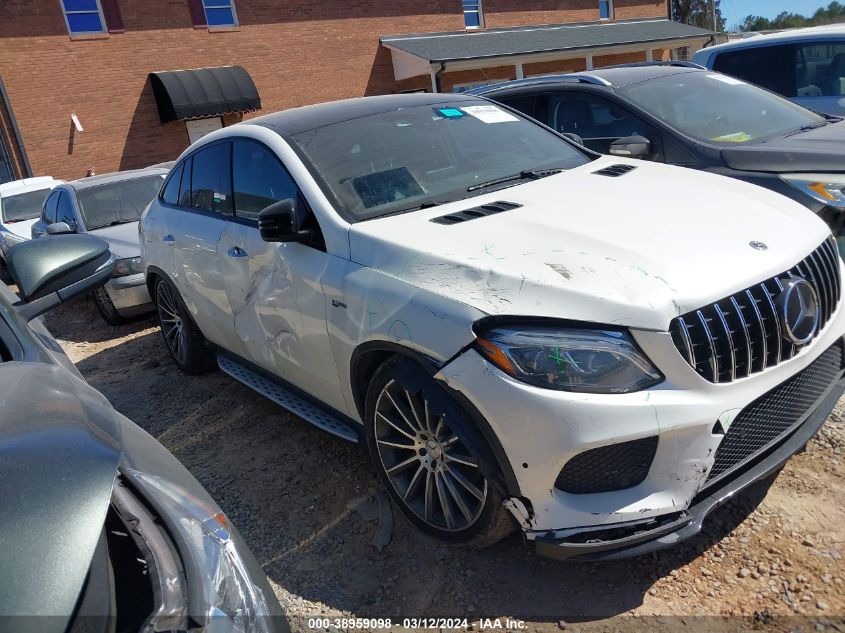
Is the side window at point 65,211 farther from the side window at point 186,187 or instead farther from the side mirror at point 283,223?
the side mirror at point 283,223

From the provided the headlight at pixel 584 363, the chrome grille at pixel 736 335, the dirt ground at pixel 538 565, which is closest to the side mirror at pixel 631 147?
the dirt ground at pixel 538 565

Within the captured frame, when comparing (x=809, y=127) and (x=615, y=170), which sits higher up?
(x=615, y=170)

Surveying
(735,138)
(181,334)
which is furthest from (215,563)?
(735,138)

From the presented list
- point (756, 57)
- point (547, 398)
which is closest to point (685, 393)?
point (547, 398)

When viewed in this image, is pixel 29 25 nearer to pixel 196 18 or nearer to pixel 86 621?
pixel 196 18

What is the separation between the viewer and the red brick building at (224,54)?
54.4 ft

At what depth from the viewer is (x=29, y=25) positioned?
16.2m

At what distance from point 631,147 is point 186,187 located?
3014 mm

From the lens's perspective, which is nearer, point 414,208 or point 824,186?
point 414,208

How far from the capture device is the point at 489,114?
4.08 m

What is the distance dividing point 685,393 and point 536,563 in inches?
37.8

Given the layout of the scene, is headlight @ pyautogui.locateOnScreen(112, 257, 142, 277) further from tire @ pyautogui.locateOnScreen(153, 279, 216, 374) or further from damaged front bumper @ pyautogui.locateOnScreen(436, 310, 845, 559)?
damaged front bumper @ pyautogui.locateOnScreen(436, 310, 845, 559)

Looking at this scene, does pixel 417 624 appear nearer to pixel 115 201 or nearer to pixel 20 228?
pixel 115 201

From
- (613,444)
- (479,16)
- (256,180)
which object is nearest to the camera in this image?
(613,444)
